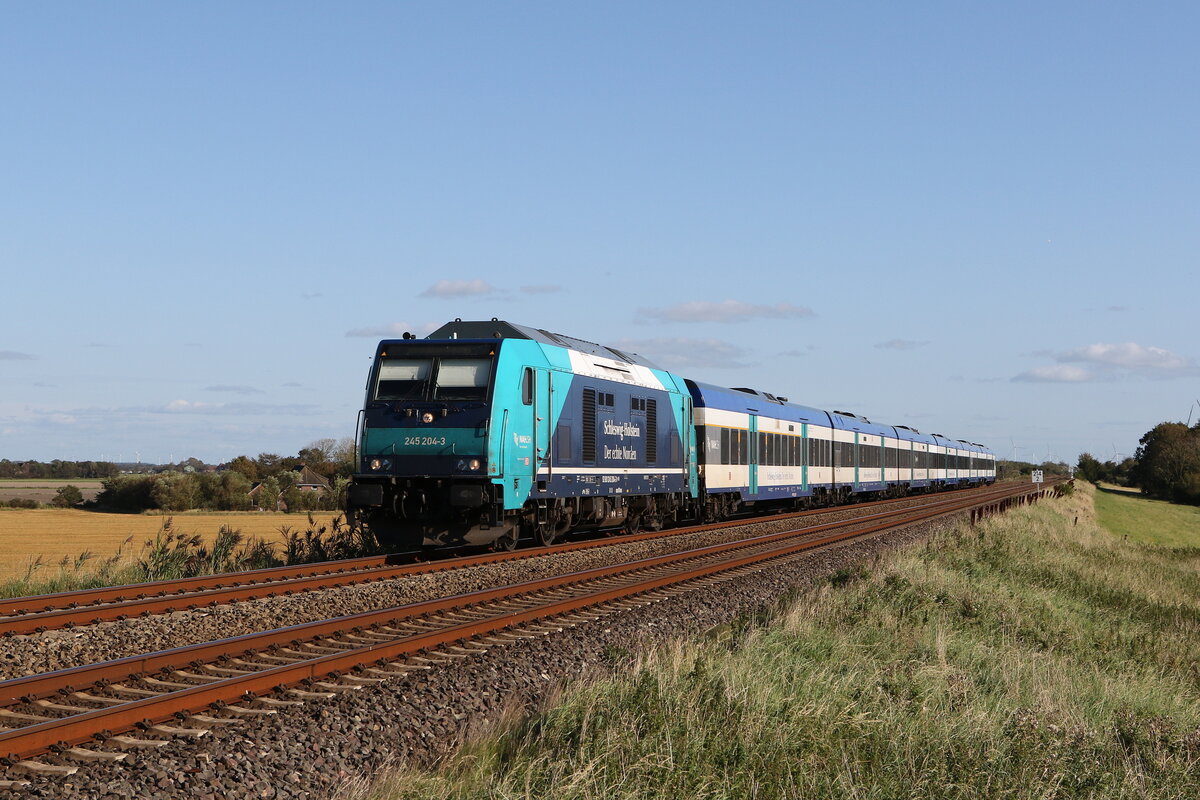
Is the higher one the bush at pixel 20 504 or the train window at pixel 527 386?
the train window at pixel 527 386

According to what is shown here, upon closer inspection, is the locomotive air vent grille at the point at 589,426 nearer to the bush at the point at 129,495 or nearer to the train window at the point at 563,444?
the train window at the point at 563,444

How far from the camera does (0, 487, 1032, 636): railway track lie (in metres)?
11.0

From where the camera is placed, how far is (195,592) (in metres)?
13.4

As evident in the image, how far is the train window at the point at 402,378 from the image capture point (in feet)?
58.6

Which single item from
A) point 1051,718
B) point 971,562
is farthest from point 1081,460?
point 1051,718

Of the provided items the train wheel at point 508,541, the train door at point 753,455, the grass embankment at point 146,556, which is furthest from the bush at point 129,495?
the train wheel at point 508,541

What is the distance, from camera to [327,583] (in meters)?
14.1

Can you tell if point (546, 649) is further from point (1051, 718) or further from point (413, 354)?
point (413, 354)

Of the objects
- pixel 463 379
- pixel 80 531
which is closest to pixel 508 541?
pixel 463 379

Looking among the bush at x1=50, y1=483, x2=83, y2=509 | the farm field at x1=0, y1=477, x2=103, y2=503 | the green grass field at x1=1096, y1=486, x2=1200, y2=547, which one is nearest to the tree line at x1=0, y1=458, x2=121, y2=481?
the farm field at x1=0, y1=477, x2=103, y2=503

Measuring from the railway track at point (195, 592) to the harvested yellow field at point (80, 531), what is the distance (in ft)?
13.0

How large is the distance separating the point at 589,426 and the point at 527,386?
9.63 feet

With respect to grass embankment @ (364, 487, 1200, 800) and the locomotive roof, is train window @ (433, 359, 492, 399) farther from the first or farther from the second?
grass embankment @ (364, 487, 1200, 800)

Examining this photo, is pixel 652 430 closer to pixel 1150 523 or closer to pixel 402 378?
pixel 402 378
